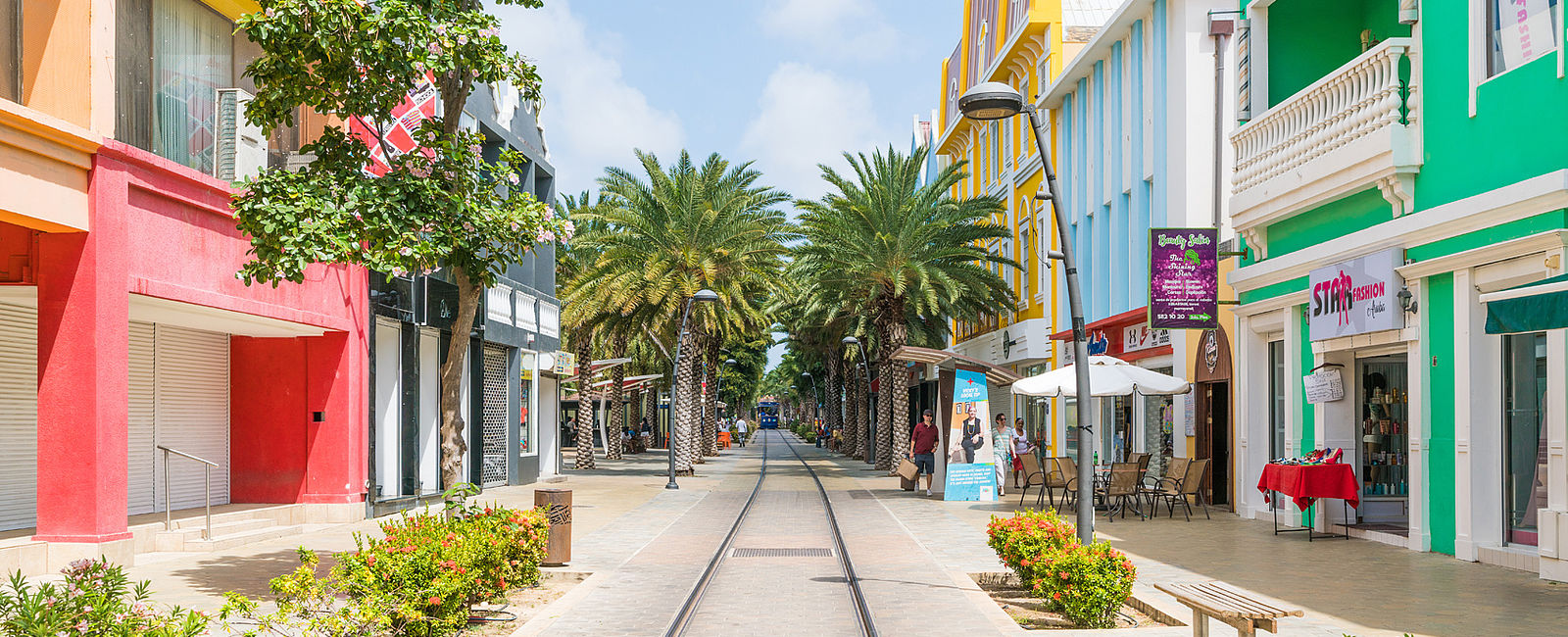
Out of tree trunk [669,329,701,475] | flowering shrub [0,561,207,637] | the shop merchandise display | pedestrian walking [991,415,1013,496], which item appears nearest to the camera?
flowering shrub [0,561,207,637]

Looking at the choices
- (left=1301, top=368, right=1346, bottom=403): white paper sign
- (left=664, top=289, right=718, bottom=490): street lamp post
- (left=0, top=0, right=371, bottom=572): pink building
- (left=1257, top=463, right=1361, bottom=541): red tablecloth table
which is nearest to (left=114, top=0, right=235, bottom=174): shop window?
(left=0, top=0, right=371, bottom=572): pink building

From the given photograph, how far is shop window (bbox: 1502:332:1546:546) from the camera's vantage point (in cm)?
1298

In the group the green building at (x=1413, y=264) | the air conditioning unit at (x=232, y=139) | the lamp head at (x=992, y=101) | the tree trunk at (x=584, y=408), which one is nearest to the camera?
the lamp head at (x=992, y=101)

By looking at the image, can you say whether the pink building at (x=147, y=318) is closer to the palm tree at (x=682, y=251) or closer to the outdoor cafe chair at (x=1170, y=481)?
the outdoor cafe chair at (x=1170, y=481)

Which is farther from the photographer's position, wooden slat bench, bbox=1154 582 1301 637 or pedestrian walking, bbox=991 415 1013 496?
pedestrian walking, bbox=991 415 1013 496

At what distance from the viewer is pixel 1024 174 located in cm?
3619

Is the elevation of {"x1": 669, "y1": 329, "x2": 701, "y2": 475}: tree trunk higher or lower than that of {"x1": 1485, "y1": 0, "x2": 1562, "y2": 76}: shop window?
lower

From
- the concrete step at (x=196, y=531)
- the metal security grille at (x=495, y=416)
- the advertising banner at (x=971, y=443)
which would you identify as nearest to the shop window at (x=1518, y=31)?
the advertising banner at (x=971, y=443)

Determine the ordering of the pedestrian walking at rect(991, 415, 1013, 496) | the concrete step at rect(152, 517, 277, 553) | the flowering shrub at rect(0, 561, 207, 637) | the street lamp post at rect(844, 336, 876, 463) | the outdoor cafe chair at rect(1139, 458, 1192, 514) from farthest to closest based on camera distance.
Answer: the street lamp post at rect(844, 336, 876, 463)
the pedestrian walking at rect(991, 415, 1013, 496)
the outdoor cafe chair at rect(1139, 458, 1192, 514)
the concrete step at rect(152, 517, 277, 553)
the flowering shrub at rect(0, 561, 207, 637)

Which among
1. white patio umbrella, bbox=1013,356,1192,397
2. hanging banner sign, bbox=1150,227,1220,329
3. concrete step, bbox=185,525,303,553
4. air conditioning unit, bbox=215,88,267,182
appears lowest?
concrete step, bbox=185,525,303,553

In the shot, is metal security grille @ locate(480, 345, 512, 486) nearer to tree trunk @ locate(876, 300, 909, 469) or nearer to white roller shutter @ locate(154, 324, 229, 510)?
white roller shutter @ locate(154, 324, 229, 510)

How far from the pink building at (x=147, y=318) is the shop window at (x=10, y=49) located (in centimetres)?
3

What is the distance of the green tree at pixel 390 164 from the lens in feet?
37.2

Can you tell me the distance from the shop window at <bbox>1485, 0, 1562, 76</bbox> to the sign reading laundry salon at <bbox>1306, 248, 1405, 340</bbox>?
8.41 feet
